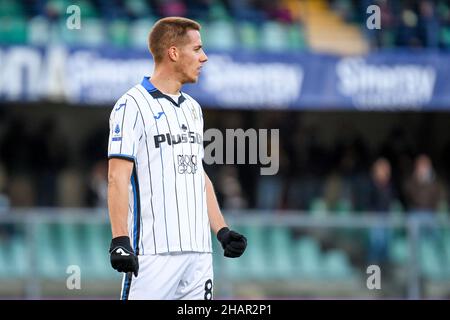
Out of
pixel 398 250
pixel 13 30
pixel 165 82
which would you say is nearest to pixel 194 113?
pixel 165 82

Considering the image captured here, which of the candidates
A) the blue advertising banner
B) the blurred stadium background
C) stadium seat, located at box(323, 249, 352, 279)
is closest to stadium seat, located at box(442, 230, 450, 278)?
the blurred stadium background

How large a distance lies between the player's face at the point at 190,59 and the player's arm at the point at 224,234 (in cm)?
56

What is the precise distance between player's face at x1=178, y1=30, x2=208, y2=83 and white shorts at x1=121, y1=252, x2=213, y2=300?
919 mm

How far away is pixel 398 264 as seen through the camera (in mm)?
12625

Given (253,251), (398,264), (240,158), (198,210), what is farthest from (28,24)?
(198,210)

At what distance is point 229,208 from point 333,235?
355 cm

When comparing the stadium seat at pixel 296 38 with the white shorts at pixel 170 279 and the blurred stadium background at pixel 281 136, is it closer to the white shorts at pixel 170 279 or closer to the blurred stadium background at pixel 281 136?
the blurred stadium background at pixel 281 136

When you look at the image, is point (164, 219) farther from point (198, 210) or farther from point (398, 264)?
point (398, 264)

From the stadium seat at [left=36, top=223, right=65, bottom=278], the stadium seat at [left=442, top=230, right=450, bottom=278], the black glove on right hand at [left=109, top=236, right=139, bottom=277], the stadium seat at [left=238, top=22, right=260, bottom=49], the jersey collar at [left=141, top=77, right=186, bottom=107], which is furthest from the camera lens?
the stadium seat at [left=238, top=22, right=260, bottom=49]

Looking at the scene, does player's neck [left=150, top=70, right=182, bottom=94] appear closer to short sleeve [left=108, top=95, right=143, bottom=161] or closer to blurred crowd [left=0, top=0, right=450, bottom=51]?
short sleeve [left=108, top=95, right=143, bottom=161]

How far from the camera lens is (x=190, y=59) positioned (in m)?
5.96

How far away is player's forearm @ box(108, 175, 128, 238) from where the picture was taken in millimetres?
5613
